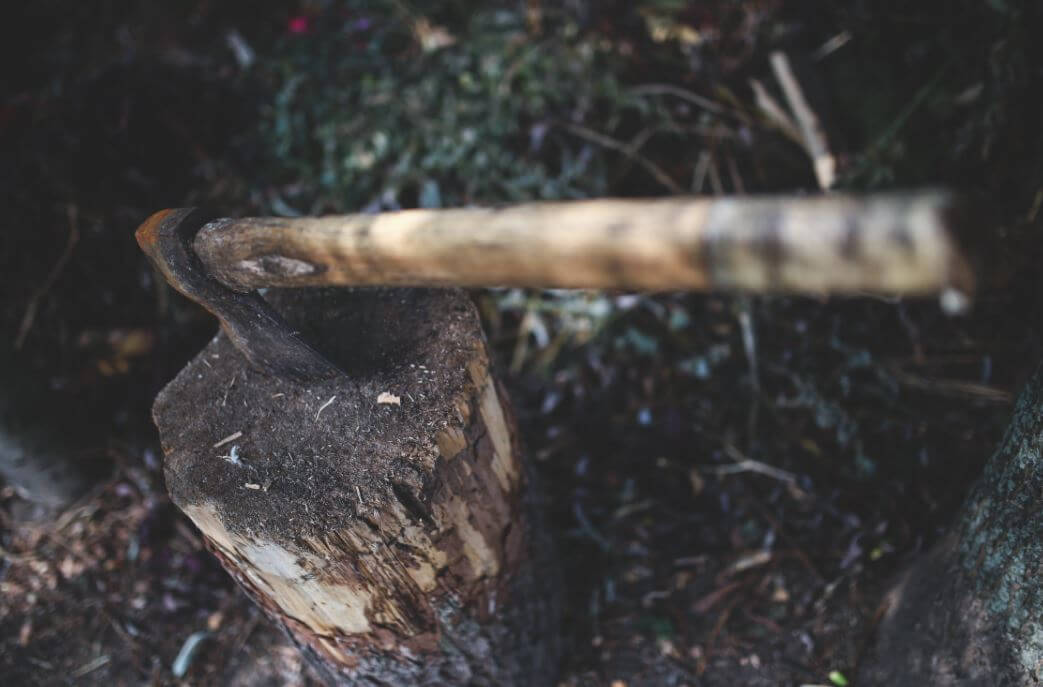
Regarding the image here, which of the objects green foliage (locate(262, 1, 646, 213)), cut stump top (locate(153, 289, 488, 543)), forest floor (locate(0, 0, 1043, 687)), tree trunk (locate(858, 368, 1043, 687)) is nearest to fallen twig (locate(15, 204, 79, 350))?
forest floor (locate(0, 0, 1043, 687))

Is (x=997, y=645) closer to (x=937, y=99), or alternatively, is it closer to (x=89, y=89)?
(x=937, y=99)

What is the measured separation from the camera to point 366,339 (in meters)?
1.65

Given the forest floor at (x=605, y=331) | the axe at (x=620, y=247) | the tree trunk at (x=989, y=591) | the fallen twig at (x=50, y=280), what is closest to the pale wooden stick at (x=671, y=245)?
the axe at (x=620, y=247)

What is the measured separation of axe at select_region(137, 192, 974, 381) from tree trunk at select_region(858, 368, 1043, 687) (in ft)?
2.38

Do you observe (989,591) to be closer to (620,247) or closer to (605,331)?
(620,247)

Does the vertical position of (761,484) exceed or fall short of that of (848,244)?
it falls short

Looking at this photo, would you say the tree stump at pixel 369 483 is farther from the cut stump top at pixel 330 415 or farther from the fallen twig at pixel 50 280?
the fallen twig at pixel 50 280

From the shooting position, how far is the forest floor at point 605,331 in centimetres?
226

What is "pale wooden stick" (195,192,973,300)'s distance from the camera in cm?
80

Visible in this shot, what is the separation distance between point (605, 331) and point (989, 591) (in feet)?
5.10

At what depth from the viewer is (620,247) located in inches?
36.4

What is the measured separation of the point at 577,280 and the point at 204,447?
100cm

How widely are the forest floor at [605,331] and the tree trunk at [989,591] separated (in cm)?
29

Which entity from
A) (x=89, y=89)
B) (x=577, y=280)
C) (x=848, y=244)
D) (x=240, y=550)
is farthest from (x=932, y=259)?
(x=89, y=89)
